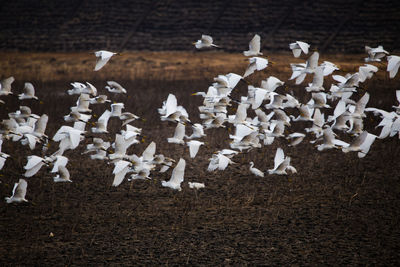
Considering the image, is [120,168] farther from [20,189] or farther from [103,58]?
[103,58]

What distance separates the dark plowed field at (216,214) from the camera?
6.54 m

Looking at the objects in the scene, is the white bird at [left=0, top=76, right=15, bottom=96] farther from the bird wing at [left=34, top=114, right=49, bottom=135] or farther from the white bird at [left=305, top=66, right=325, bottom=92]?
the white bird at [left=305, top=66, right=325, bottom=92]

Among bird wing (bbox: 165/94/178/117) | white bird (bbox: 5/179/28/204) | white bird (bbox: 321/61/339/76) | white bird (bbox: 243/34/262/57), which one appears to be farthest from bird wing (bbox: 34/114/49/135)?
white bird (bbox: 321/61/339/76)

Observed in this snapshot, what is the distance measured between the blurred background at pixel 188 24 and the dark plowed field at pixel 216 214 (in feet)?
32.1

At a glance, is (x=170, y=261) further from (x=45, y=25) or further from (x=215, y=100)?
(x=45, y=25)

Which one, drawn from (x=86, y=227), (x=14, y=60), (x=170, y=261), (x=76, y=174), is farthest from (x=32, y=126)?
(x=14, y=60)

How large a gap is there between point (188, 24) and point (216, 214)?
1662 centimetres

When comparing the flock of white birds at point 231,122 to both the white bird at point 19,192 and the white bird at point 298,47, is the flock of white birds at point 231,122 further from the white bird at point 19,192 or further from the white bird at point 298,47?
the white bird at point 19,192

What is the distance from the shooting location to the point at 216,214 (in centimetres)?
779

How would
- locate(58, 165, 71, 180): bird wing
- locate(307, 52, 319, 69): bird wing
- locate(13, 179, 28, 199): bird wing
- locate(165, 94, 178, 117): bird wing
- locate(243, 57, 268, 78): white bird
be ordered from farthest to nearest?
locate(307, 52, 319, 69): bird wing → locate(165, 94, 178, 117): bird wing → locate(243, 57, 268, 78): white bird → locate(58, 165, 71, 180): bird wing → locate(13, 179, 28, 199): bird wing

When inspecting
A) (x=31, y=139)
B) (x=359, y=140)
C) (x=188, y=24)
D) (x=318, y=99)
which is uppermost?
(x=318, y=99)

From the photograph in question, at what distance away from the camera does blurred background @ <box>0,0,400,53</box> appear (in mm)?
20953

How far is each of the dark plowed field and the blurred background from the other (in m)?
9.78

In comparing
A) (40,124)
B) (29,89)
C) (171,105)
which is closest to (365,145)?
(171,105)
